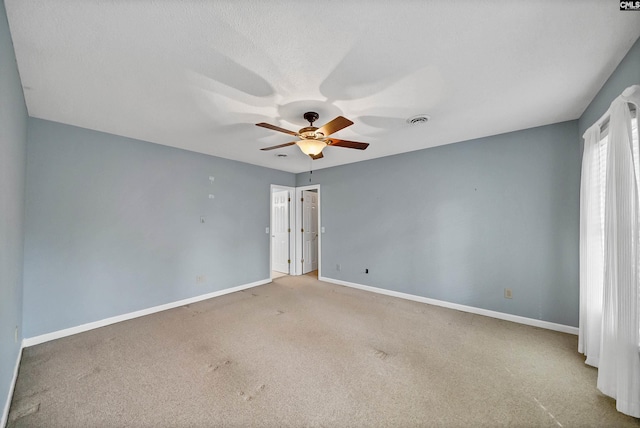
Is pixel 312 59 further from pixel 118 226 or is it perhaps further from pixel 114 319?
pixel 114 319

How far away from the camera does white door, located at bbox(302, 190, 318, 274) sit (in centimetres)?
617

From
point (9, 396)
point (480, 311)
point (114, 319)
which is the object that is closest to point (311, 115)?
point (9, 396)

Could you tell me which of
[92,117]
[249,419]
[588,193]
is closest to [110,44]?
[92,117]

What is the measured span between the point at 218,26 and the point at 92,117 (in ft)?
7.72

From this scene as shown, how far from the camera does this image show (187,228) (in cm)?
407

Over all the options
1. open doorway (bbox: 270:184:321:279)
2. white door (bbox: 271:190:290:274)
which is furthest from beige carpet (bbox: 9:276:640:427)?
white door (bbox: 271:190:290:274)

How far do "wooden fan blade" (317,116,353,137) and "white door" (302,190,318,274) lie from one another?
378 centimetres

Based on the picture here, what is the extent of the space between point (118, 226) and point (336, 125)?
3.25 metres

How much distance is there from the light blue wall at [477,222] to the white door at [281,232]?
1.75m

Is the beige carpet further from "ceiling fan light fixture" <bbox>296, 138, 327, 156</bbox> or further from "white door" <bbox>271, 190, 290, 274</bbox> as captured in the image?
"white door" <bbox>271, 190, 290, 274</bbox>

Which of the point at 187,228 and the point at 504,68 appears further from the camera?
the point at 187,228

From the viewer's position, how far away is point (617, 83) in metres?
1.89

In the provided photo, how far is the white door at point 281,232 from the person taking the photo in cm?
612

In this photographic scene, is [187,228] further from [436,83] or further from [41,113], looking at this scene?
[436,83]
